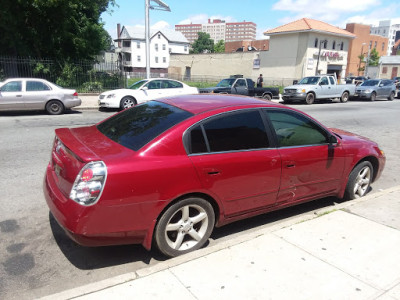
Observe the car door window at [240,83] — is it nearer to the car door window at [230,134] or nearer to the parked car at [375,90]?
the parked car at [375,90]

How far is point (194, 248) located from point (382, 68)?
87040mm

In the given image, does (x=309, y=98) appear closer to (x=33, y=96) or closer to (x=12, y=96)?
(x=33, y=96)

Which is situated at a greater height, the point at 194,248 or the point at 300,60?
the point at 300,60

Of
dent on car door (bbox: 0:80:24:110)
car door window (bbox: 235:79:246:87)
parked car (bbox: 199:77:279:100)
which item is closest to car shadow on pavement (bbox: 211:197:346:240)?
dent on car door (bbox: 0:80:24:110)

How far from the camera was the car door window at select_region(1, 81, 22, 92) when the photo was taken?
12.3 metres

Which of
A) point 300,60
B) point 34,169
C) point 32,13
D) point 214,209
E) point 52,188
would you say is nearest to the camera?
point 52,188

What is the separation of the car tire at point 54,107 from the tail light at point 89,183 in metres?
11.3

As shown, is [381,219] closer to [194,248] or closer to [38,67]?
[194,248]

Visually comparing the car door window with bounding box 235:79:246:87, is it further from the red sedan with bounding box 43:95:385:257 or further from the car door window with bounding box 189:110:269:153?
the car door window with bounding box 189:110:269:153

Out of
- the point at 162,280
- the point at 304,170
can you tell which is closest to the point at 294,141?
the point at 304,170

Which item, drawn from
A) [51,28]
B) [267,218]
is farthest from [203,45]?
[267,218]

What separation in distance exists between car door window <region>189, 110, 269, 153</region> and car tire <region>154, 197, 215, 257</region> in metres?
0.56

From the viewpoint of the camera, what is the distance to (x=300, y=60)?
43812 millimetres

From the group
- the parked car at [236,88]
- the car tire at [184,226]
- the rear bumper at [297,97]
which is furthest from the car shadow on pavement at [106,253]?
the rear bumper at [297,97]
